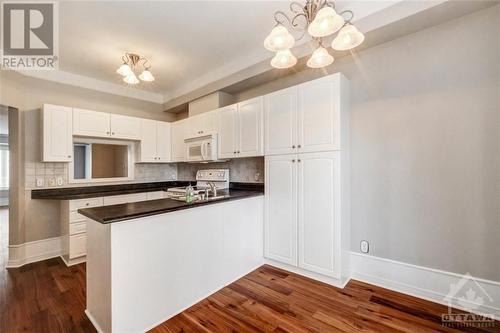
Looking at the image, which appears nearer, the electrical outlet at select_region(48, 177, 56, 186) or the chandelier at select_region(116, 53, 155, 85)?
the chandelier at select_region(116, 53, 155, 85)

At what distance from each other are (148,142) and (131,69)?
4.75 ft

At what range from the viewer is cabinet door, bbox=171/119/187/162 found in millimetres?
4003

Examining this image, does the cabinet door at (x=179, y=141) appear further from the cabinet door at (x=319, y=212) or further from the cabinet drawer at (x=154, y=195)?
the cabinet door at (x=319, y=212)

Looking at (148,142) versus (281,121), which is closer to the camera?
(281,121)

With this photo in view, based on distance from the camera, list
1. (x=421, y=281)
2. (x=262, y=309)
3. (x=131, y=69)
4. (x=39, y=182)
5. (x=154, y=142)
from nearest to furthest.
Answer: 1. (x=262, y=309)
2. (x=421, y=281)
3. (x=131, y=69)
4. (x=39, y=182)
5. (x=154, y=142)

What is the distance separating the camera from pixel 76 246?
291cm

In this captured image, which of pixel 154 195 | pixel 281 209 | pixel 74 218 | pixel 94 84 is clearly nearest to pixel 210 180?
pixel 154 195

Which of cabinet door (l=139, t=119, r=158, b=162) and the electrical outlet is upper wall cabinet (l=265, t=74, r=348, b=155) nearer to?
cabinet door (l=139, t=119, r=158, b=162)

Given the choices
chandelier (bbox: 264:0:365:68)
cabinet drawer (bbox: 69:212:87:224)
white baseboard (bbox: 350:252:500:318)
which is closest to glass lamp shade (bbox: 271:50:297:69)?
chandelier (bbox: 264:0:365:68)

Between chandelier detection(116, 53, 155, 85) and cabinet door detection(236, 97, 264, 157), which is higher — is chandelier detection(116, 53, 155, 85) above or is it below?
above

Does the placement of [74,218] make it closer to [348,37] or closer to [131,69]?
[131,69]

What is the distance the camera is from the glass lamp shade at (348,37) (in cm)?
156

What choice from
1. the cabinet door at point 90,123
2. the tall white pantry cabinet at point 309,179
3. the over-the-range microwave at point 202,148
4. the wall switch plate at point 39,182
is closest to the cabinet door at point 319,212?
the tall white pantry cabinet at point 309,179

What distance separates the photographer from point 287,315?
1863 mm
